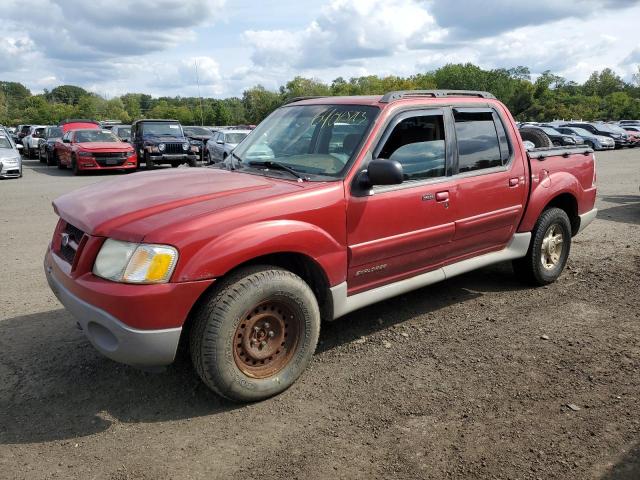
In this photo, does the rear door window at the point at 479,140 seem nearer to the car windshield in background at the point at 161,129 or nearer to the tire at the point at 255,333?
the tire at the point at 255,333

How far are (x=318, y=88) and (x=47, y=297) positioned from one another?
8671 centimetres

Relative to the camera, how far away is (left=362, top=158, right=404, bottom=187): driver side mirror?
3469 millimetres

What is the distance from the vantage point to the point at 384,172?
11.4 feet

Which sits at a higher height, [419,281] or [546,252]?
[419,281]

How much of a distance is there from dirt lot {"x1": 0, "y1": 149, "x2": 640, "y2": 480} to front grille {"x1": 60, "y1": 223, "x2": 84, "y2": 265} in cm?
86

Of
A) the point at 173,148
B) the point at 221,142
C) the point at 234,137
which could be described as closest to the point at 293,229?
the point at 173,148

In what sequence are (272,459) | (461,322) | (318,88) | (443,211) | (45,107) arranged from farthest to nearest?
(318,88) < (45,107) < (461,322) < (443,211) < (272,459)

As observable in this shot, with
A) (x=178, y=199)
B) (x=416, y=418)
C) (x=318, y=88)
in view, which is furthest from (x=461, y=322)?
(x=318, y=88)

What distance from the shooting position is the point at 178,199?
333 cm

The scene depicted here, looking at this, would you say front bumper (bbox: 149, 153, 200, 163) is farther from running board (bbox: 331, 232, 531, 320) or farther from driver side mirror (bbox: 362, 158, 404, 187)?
driver side mirror (bbox: 362, 158, 404, 187)

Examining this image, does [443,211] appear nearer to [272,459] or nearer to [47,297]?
[272,459]

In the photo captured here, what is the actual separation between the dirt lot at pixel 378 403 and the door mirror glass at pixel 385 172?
52.3 inches

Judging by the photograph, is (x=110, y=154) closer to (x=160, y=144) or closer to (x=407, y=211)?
(x=160, y=144)

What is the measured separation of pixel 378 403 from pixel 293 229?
1.20m
